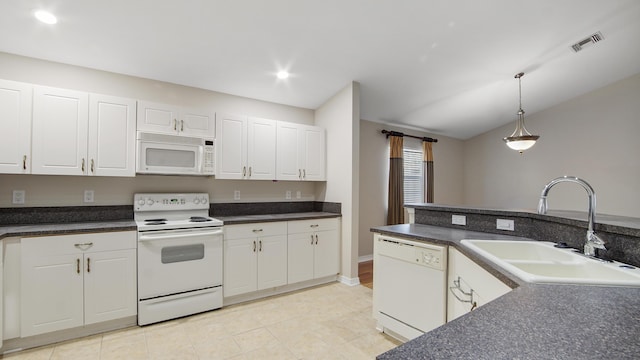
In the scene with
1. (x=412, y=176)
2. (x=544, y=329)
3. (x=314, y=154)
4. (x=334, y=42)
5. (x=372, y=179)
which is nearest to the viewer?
(x=544, y=329)

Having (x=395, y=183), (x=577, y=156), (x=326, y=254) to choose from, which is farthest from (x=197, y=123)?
(x=577, y=156)

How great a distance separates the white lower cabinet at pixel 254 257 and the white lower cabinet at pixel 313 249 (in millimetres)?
107

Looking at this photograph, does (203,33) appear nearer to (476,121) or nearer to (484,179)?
(476,121)

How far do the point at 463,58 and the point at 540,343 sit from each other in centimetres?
347

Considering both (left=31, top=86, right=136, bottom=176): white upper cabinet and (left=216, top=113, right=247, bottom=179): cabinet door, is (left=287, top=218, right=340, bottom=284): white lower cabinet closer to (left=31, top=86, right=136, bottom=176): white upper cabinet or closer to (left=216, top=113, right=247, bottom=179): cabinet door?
(left=216, top=113, right=247, bottom=179): cabinet door

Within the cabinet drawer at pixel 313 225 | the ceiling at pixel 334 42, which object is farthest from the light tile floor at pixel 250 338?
the ceiling at pixel 334 42

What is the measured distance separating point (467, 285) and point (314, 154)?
2686 mm

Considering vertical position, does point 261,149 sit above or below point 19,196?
above

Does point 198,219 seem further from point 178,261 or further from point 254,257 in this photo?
point 254,257

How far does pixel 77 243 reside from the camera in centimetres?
243

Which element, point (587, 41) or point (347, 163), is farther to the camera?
point (347, 163)

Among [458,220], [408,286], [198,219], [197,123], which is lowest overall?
[408,286]

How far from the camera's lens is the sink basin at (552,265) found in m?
1.15

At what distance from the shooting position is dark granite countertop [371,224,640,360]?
618 millimetres
